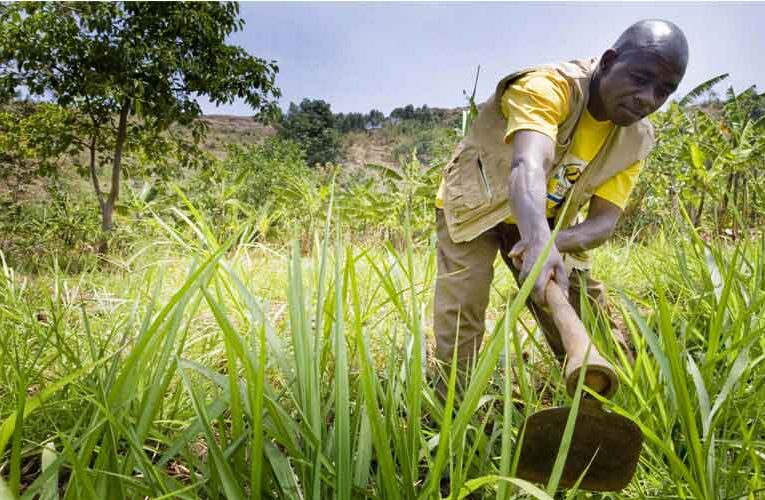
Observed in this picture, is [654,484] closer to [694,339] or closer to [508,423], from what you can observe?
[508,423]

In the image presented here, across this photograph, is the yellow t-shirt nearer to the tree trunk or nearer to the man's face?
the man's face

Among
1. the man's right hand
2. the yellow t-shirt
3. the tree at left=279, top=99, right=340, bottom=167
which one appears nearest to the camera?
the man's right hand

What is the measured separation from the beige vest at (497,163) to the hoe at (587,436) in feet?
2.87

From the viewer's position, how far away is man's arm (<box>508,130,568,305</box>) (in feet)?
3.66

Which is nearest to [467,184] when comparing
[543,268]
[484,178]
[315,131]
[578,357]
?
[484,178]

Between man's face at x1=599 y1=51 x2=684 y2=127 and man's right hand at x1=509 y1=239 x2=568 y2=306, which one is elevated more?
man's face at x1=599 y1=51 x2=684 y2=127

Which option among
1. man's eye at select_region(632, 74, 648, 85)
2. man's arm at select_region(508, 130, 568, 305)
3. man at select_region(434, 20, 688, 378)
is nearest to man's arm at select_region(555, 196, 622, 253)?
man at select_region(434, 20, 688, 378)

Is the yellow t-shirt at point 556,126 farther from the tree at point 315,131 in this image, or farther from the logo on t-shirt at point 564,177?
the tree at point 315,131

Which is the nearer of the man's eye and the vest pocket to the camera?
the man's eye

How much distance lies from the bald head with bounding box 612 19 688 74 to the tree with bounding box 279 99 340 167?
42.6 metres

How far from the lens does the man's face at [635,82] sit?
1338 millimetres

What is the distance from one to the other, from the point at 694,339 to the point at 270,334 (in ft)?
5.52

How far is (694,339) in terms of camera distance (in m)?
1.89

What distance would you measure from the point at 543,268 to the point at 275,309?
2011 mm
